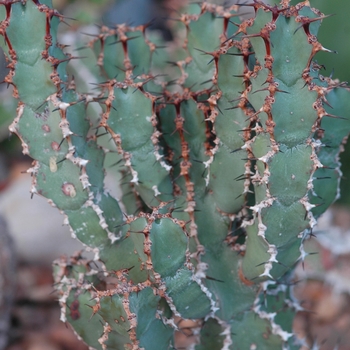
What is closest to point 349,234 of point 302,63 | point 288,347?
point 288,347

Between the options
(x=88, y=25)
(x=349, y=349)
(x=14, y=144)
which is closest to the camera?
(x=349, y=349)

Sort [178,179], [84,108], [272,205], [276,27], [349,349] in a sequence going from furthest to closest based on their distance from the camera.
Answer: [349,349] → [178,179] → [84,108] → [272,205] → [276,27]

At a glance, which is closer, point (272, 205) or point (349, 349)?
point (272, 205)

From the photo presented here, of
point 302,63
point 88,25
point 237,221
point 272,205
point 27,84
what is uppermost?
point 302,63

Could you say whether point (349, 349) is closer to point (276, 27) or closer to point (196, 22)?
point (196, 22)

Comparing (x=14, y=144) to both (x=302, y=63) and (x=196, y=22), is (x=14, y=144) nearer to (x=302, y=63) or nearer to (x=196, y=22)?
(x=196, y=22)

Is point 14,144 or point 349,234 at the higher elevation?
point 349,234
